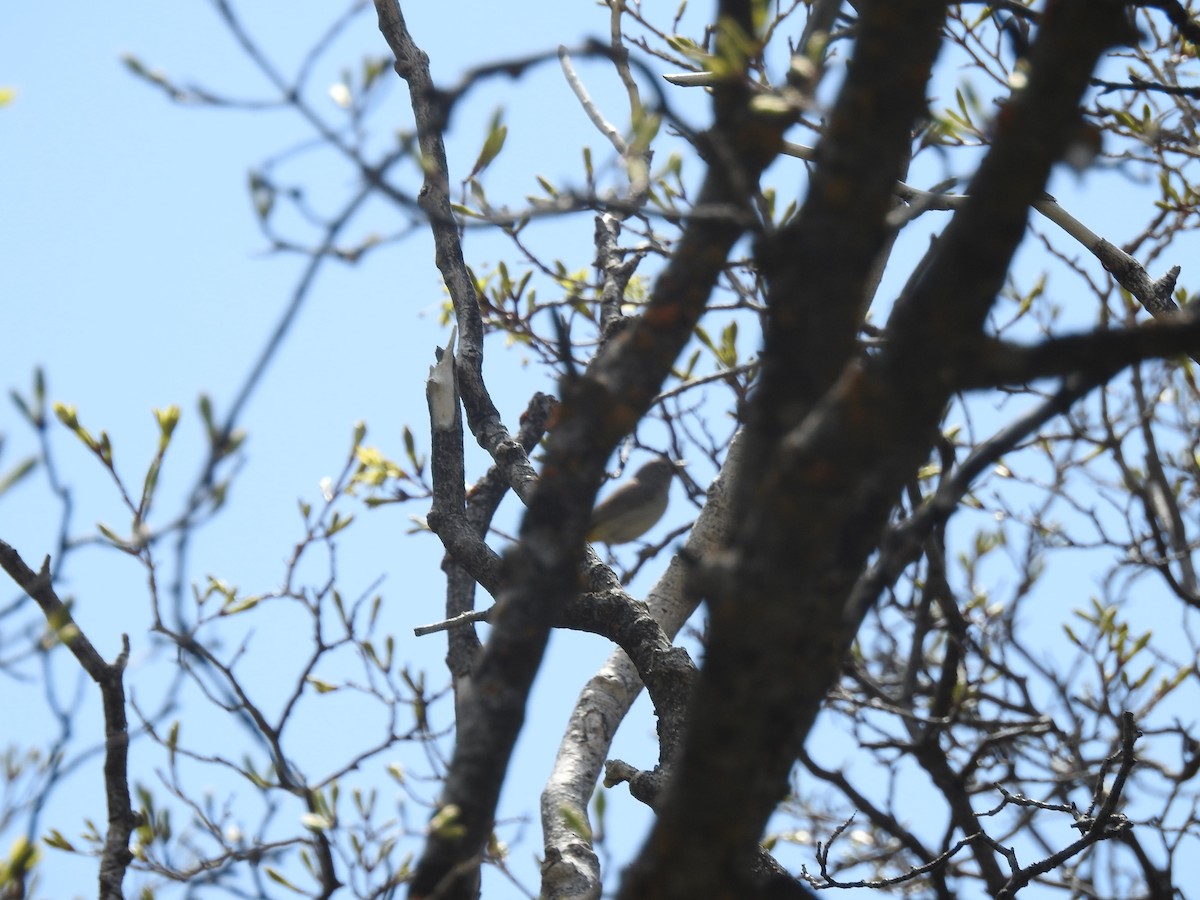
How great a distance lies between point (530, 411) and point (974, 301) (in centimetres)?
256

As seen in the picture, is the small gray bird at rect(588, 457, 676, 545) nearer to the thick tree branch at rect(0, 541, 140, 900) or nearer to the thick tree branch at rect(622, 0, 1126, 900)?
the thick tree branch at rect(0, 541, 140, 900)

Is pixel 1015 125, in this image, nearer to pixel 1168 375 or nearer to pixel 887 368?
pixel 887 368

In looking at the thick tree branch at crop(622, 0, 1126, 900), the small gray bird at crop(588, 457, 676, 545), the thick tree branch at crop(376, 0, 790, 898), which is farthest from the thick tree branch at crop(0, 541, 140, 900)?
the small gray bird at crop(588, 457, 676, 545)

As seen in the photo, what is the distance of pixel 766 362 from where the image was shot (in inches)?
52.6

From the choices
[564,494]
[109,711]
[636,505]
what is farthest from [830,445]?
[636,505]

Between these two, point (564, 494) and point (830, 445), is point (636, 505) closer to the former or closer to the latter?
point (564, 494)

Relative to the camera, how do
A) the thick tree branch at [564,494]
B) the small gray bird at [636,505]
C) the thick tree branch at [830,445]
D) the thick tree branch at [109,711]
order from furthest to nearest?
1. the small gray bird at [636,505]
2. the thick tree branch at [109,711]
3. the thick tree branch at [564,494]
4. the thick tree branch at [830,445]

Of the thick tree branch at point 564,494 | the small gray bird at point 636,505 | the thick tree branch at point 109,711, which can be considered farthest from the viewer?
the small gray bird at point 636,505

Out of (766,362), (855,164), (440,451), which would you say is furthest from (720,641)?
(440,451)

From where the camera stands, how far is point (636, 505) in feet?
27.6

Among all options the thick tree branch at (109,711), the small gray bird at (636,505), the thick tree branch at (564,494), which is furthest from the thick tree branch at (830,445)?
the small gray bird at (636,505)

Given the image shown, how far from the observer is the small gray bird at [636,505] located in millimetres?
8352

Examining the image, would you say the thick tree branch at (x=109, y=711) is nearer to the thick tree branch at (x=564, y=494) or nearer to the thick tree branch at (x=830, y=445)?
the thick tree branch at (x=564, y=494)

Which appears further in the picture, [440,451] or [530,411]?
[530,411]
